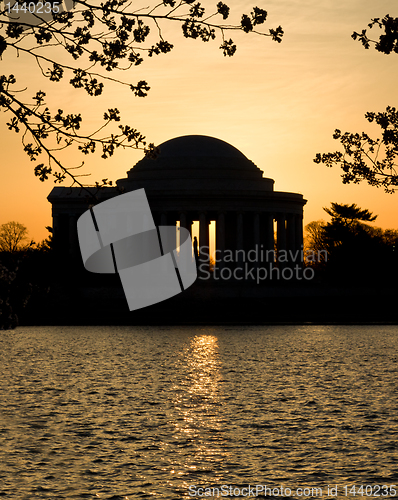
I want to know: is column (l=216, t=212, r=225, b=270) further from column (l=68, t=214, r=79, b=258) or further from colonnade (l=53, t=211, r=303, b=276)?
column (l=68, t=214, r=79, b=258)

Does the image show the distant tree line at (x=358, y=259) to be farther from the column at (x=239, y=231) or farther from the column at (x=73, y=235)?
the column at (x=73, y=235)

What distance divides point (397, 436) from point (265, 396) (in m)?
5.67

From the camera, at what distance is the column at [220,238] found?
109000mm

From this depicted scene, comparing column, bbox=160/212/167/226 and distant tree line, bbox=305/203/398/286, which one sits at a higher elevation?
column, bbox=160/212/167/226

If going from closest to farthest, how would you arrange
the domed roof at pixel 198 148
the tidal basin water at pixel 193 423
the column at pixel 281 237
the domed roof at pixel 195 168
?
the tidal basin water at pixel 193 423 < the domed roof at pixel 195 168 < the column at pixel 281 237 < the domed roof at pixel 198 148

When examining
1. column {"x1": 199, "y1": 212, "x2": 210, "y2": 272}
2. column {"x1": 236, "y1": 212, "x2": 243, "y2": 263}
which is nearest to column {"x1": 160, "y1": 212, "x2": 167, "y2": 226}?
column {"x1": 199, "y1": 212, "x2": 210, "y2": 272}

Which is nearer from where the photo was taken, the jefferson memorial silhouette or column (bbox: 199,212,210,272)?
the jefferson memorial silhouette

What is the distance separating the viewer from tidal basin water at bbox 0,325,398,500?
11.7 metres

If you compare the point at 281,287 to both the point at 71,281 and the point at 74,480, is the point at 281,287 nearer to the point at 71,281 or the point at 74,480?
the point at 71,281

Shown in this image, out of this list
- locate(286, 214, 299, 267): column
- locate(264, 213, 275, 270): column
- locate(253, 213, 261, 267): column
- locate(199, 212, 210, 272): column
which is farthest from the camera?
locate(286, 214, 299, 267): column

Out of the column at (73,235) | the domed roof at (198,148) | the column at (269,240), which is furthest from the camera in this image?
the domed roof at (198,148)

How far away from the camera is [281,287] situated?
89875 millimetres

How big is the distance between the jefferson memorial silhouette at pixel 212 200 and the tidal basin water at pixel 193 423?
246ft

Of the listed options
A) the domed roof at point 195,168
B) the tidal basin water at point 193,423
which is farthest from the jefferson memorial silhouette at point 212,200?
the tidal basin water at point 193,423
